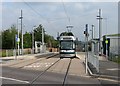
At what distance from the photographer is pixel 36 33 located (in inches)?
5492

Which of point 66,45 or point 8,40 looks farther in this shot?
point 8,40

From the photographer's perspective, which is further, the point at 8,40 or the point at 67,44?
the point at 8,40

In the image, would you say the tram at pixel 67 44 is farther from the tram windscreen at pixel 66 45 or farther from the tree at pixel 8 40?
the tree at pixel 8 40

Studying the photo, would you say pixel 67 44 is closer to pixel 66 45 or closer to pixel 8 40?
pixel 66 45

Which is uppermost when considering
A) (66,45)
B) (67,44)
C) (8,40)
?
(8,40)

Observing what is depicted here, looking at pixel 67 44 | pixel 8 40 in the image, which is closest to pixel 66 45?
pixel 67 44

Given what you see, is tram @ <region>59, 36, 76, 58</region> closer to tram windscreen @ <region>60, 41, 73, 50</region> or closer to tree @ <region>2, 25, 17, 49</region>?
tram windscreen @ <region>60, 41, 73, 50</region>

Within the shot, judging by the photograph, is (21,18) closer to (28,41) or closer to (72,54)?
(72,54)

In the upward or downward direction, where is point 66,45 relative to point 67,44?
downward

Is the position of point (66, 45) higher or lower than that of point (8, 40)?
lower

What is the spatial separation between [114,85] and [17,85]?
4326mm

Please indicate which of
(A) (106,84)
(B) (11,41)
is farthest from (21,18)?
(A) (106,84)

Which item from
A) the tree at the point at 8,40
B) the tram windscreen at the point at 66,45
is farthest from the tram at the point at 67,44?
the tree at the point at 8,40

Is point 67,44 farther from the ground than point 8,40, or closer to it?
closer to it
